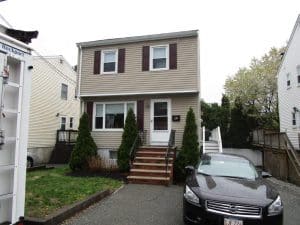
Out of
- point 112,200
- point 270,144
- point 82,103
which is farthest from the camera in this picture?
point 270,144

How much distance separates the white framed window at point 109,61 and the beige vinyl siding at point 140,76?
Result: 24 cm

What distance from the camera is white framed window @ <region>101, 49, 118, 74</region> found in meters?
15.8

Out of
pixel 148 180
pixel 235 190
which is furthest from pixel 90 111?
pixel 235 190

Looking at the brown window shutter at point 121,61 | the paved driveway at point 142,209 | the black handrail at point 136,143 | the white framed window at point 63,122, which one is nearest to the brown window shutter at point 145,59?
the brown window shutter at point 121,61

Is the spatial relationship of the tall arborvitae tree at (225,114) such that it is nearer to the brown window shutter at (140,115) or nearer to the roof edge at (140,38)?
the brown window shutter at (140,115)

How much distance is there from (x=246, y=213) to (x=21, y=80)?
4.48 metres

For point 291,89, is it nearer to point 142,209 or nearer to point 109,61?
point 109,61

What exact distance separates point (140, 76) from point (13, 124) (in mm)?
11434

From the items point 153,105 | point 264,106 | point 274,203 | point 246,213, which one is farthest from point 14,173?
point 264,106

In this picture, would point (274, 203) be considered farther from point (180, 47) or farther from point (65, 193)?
point (180, 47)

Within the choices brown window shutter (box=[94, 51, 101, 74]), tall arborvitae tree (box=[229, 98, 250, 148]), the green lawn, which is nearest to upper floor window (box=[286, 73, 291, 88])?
tall arborvitae tree (box=[229, 98, 250, 148])

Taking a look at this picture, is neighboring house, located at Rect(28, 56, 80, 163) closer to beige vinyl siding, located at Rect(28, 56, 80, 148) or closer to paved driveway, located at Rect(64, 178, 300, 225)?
beige vinyl siding, located at Rect(28, 56, 80, 148)

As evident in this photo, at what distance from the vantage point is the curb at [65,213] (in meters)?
5.64

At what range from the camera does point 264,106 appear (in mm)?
30859
